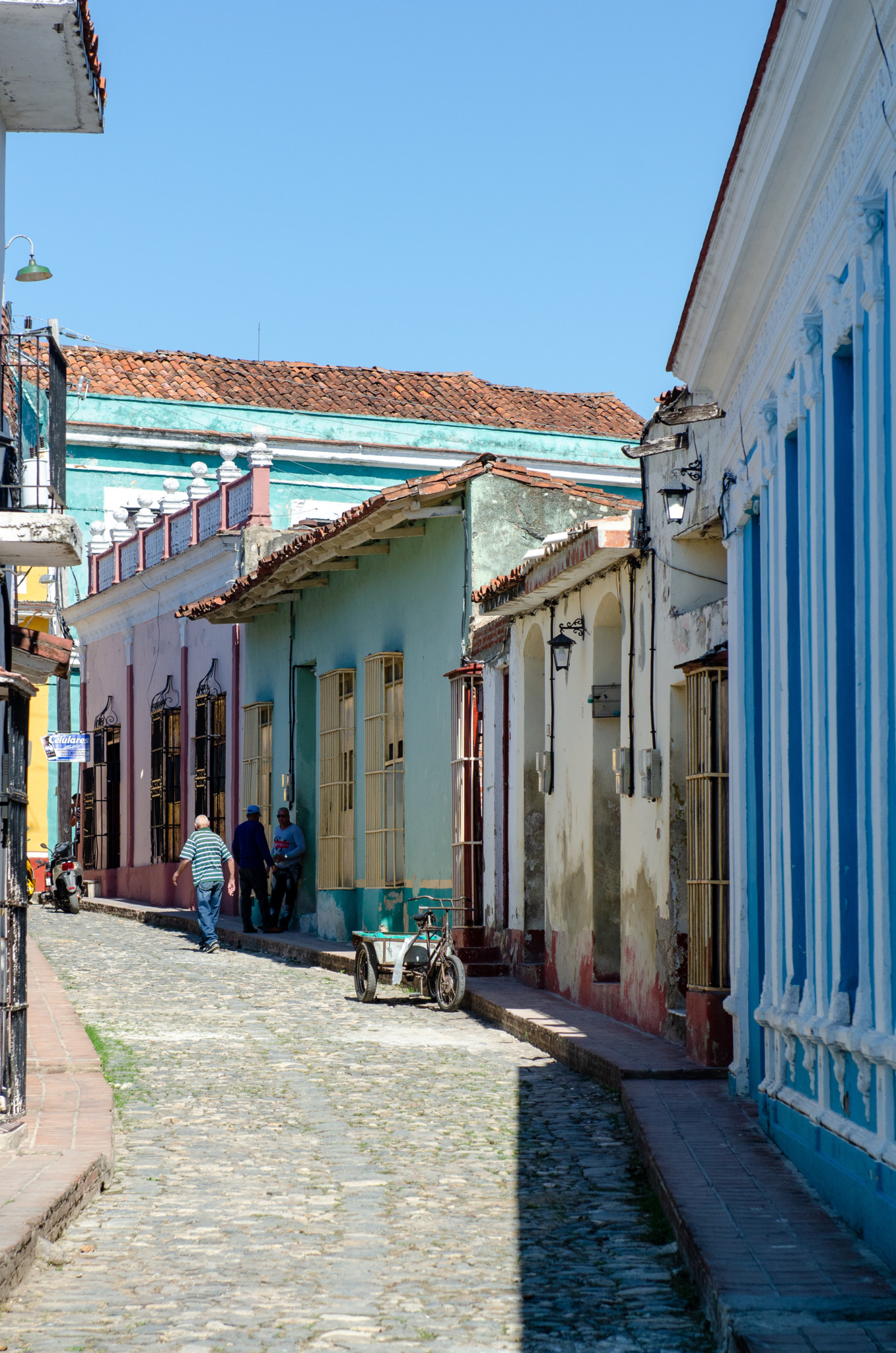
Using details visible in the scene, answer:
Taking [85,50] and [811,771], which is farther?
[85,50]

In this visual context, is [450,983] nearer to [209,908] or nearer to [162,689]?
[209,908]

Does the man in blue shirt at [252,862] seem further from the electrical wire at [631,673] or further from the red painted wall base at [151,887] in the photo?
the electrical wire at [631,673]

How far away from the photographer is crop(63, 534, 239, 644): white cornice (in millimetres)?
22172

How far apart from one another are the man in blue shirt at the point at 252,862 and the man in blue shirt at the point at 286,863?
0.15 m

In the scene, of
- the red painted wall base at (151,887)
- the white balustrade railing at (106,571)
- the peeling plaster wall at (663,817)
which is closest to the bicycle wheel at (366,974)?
the peeling plaster wall at (663,817)

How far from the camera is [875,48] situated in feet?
17.0

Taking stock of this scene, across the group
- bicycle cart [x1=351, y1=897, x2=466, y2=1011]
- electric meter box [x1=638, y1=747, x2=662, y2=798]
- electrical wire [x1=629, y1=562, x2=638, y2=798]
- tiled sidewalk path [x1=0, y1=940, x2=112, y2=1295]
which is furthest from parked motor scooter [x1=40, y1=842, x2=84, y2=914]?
electric meter box [x1=638, y1=747, x2=662, y2=798]

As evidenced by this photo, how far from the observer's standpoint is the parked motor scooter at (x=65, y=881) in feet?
80.5

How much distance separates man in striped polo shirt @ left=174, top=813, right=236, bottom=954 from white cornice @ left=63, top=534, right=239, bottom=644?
15.4ft

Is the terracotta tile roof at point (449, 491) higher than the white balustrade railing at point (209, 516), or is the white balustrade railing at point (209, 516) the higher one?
the white balustrade railing at point (209, 516)

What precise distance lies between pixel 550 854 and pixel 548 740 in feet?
2.85

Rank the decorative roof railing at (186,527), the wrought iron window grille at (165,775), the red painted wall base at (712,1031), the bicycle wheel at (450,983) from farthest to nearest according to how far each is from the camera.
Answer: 1. the wrought iron window grille at (165,775)
2. the decorative roof railing at (186,527)
3. the bicycle wheel at (450,983)
4. the red painted wall base at (712,1031)

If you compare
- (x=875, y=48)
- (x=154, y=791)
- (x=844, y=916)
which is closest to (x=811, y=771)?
(x=844, y=916)

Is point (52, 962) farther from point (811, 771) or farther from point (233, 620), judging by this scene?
point (811, 771)
